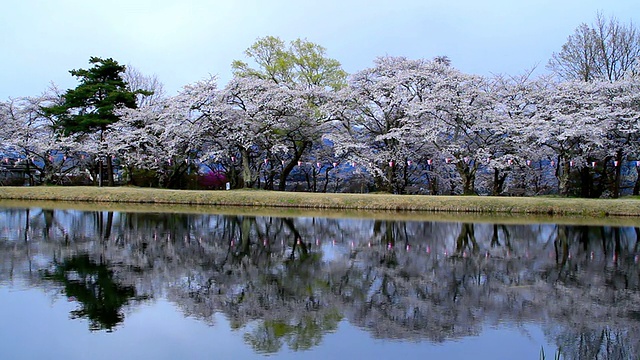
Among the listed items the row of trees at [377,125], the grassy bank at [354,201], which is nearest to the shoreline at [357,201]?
the grassy bank at [354,201]

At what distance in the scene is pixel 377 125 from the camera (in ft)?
109

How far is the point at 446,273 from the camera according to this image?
10.3 m

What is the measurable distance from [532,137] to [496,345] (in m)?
25.2

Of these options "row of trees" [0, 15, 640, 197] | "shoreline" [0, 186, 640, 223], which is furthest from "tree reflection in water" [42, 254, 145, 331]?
"row of trees" [0, 15, 640, 197]

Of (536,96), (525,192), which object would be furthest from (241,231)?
(525,192)

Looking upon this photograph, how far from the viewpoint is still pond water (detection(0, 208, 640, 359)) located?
20.2 feet

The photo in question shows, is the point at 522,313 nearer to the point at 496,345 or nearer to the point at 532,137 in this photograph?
the point at 496,345

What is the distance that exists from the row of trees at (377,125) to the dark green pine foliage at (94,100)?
9cm

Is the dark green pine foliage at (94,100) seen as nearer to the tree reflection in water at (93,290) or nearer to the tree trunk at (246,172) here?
the tree trunk at (246,172)

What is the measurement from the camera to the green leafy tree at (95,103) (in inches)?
1314

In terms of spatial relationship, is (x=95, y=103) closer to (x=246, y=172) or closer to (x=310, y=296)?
(x=246, y=172)

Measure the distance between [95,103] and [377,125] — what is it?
18.0 m

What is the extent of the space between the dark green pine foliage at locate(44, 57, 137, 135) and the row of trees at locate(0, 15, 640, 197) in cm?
9

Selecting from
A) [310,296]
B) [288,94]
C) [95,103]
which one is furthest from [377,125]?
[310,296]
